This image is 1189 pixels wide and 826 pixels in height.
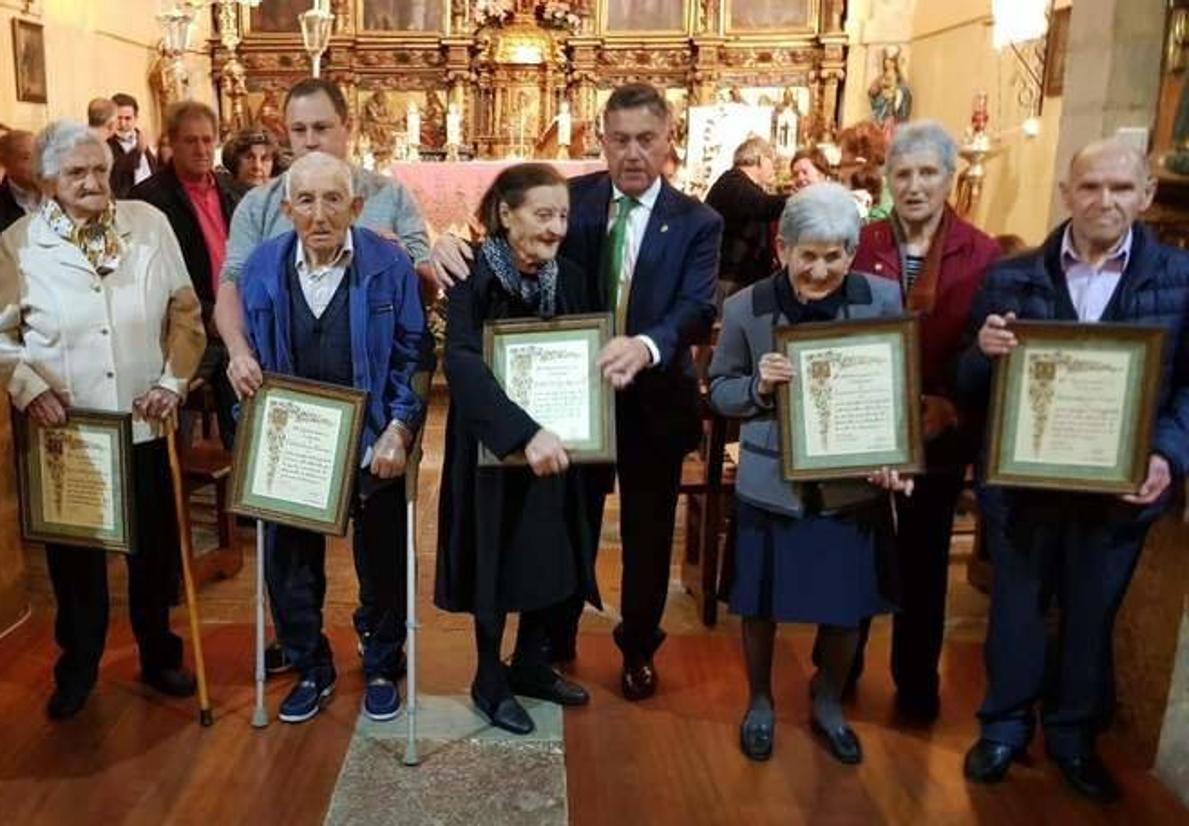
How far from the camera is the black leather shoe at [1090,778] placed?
255 cm

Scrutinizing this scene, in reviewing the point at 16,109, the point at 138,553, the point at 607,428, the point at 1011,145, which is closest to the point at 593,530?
the point at 607,428

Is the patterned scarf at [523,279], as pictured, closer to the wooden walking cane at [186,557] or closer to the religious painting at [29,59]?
the wooden walking cane at [186,557]

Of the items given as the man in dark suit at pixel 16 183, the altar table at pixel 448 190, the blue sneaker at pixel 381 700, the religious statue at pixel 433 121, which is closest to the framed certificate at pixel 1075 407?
the blue sneaker at pixel 381 700

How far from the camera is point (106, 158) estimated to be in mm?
2521

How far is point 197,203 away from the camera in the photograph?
372 cm

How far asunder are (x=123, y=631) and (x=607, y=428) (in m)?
1.83

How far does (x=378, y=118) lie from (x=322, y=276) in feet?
26.5

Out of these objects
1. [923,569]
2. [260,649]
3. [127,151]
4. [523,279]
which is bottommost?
[260,649]

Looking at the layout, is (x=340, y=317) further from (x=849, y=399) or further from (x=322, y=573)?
(x=849, y=399)

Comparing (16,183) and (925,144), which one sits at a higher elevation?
(925,144)

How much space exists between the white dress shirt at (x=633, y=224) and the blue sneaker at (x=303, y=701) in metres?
1.25

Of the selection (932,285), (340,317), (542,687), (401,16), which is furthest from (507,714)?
(401,16)

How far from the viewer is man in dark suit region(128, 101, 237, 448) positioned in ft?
11.9

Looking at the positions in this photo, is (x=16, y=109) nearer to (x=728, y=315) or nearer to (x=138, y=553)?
(x=138, y=553)
